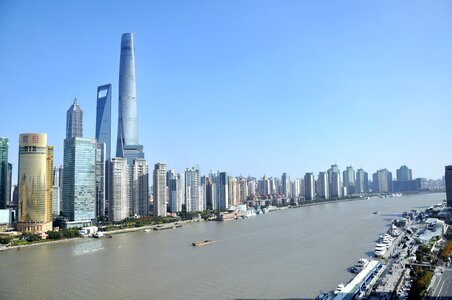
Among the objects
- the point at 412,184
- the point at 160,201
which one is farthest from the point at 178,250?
the point at 412,184

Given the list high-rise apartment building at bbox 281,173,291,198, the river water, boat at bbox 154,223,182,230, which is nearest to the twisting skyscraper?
boat at bbox 154,223,182,230

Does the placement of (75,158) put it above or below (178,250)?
above

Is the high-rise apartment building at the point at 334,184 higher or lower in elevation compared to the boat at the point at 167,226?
higher

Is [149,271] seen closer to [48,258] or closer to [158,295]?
Answer: [158,295]

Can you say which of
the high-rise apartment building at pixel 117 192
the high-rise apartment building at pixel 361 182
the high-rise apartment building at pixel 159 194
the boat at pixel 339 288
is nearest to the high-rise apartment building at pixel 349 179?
the high-rise apartment building at pixel 361 182

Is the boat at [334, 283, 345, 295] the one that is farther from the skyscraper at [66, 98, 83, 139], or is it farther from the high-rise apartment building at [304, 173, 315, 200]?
the high-rise apartment building at [304, 173, 315, 200]

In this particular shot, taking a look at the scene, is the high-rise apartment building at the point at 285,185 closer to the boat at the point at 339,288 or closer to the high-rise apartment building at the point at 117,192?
the high-rise apartment building at the point at 117,192
